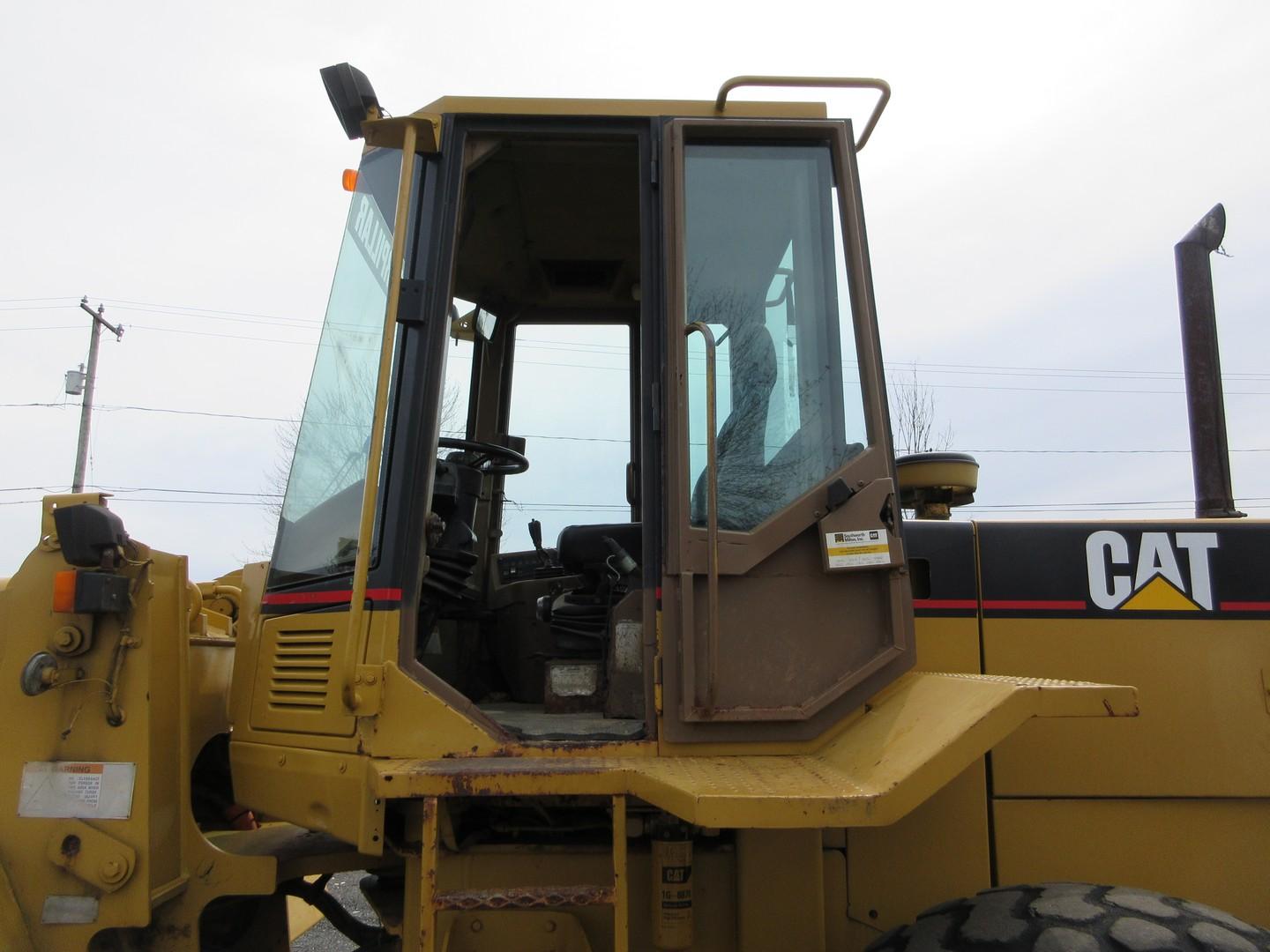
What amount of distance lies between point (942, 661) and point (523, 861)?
1272mm

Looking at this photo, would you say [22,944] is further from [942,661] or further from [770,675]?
[942,661]

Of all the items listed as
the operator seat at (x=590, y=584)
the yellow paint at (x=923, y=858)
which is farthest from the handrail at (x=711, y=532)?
the operator seat at (x=590, y=584)

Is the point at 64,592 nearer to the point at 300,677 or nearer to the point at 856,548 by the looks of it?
the point at 300,677

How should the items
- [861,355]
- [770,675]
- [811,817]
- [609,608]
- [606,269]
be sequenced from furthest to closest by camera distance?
1. [606,269]
2. [609,608]
3. [861,355]
4. [770,675]
5. [811,817]

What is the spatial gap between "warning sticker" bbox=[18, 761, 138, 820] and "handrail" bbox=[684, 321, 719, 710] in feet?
5.12

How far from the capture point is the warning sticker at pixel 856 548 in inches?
91.7

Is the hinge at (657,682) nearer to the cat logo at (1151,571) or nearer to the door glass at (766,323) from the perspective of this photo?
the door glass at (766,323)

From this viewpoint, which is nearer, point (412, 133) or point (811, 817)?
point (811, 817)

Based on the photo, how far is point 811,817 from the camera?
6.08 ft

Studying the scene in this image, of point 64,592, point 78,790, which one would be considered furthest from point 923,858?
point 64,592

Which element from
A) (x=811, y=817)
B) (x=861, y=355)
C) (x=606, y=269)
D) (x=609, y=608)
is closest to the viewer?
(x=811, y=817)

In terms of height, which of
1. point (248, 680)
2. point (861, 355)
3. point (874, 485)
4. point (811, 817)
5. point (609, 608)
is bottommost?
point (811, 817)

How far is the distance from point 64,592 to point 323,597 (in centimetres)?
67

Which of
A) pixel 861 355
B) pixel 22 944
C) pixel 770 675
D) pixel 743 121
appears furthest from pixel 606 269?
pixel 22 944
